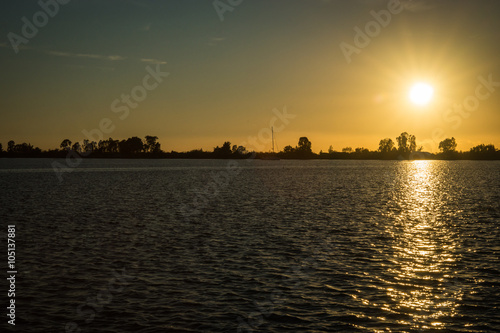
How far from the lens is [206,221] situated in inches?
1783

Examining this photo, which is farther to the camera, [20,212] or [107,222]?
[20,212]

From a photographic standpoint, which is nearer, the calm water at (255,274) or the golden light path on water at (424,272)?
the calm water at (255,274)

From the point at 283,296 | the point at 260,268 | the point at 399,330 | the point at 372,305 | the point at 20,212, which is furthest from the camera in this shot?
the point at 20,212

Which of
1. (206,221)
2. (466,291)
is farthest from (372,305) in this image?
(206,221)

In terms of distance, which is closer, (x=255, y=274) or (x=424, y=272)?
(x=255, y=274)

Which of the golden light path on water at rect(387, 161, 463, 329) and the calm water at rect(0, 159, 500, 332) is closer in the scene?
the calm water at rect(0, 159, 500, 332)

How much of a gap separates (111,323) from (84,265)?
32.0 feet

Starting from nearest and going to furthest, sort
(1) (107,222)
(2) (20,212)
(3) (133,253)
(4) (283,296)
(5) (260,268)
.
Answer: (4) (283,296), (5) (260,268), (3) (133,253), (1) (107,222), (2) (20,212)

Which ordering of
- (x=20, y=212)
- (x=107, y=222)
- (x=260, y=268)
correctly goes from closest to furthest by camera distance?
(x=260, y=268) → (x=107, y=222) → (x=20, y=212)

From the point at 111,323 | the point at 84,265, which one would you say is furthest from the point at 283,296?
the point at 84,265

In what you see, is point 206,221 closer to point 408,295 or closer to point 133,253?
point 133,253

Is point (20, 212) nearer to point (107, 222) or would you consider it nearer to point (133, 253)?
point (107, 222)

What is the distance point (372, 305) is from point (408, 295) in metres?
2.59

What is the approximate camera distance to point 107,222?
44.0 meters
